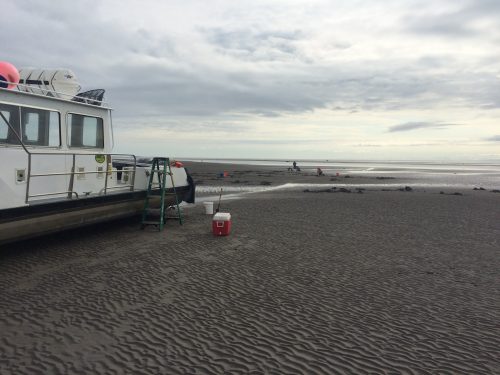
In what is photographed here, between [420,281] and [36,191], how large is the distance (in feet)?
26.5

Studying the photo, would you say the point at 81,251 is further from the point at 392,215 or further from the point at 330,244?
the point at 392,215

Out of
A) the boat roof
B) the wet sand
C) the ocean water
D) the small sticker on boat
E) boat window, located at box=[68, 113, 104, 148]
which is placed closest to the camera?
the wet sand

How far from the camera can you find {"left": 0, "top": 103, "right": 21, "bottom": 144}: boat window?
8.05 meters

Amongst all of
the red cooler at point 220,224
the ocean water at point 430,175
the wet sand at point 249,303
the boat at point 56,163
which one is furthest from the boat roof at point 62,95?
the ocean water at point 430,175

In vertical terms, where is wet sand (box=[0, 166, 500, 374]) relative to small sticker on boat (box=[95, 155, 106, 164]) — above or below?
below

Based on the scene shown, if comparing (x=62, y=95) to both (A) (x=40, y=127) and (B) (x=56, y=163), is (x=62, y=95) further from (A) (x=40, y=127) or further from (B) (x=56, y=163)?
(B) (x=56, y=163)

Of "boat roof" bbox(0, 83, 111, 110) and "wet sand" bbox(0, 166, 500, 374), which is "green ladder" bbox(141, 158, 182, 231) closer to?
"wet sand" bbox(0, 166, 500, 374)

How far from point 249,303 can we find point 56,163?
6.08 m

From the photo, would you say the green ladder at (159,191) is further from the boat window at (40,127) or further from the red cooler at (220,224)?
the boat window at (40,127)

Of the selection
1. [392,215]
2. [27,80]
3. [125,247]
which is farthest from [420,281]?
[27,80]

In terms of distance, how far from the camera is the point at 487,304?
5922 mm

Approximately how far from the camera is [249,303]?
5789 millimetres

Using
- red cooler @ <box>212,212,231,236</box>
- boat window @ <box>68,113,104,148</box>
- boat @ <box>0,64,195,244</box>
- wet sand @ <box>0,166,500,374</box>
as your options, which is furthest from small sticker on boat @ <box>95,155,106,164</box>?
red cooler @ <box>212,212,231,236</box>

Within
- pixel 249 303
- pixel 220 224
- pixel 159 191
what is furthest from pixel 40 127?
pixel 249 303
